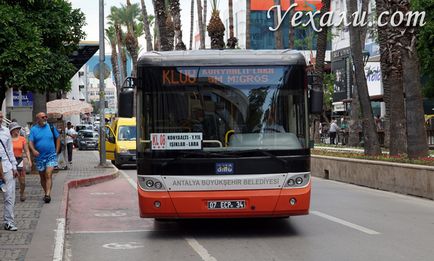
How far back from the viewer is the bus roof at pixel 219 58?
984 cm

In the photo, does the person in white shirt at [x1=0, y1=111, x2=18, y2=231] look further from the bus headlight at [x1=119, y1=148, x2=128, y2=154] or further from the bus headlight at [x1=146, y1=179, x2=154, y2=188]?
the bus headlight at [x1=119, y1=148, x2=128, y2=154]

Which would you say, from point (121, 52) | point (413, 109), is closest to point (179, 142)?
point (413, 109)

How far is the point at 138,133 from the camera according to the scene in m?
9.87

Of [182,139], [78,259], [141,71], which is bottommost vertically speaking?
[78,259]

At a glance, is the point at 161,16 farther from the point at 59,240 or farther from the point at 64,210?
the point at 59,240

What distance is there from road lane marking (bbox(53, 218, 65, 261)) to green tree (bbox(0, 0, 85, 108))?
461 cm

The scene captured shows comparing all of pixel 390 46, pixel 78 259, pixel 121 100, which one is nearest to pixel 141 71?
pixel 121 100

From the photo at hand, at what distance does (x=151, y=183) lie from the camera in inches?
382

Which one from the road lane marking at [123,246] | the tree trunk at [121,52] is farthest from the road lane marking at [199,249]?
the tree trunk at [121,52]

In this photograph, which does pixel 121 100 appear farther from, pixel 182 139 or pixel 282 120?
pixel 282 120

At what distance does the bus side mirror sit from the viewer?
9979 millimetres

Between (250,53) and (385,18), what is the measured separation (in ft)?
38.0

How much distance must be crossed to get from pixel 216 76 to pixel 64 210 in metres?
4.19

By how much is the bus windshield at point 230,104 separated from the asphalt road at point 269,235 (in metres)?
1.43
